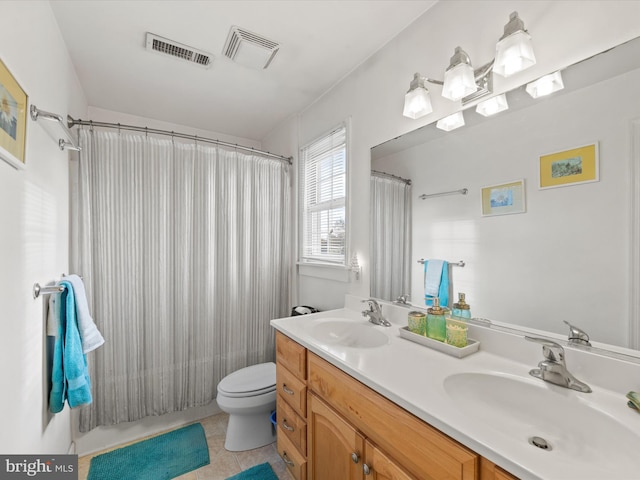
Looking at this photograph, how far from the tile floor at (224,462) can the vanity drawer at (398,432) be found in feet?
2.97

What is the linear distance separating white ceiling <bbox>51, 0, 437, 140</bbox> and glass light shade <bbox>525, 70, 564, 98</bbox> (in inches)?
27.7

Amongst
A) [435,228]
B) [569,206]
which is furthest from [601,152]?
[435,228]

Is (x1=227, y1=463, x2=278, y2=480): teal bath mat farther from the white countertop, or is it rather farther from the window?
the window

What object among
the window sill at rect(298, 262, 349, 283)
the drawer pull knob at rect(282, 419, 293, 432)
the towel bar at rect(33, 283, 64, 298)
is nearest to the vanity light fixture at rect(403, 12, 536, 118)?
the window sill at rect(298, 262, 349, 283)

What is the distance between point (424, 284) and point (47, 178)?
5.98 feet

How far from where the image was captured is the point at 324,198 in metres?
2.15

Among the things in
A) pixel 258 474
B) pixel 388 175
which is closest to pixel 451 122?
pixel 388 175

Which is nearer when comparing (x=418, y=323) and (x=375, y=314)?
(x=418, y=323)

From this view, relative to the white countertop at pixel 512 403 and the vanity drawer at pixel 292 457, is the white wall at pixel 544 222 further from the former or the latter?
the vanity drawer at pixel 292 457

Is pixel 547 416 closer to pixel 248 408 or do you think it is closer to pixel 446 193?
pixel 446 193

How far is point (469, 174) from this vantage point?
1.25 meters

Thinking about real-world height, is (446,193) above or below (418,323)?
above

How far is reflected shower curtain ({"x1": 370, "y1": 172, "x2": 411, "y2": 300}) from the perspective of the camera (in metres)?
1.52

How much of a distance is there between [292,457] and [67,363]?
1.14 metres
